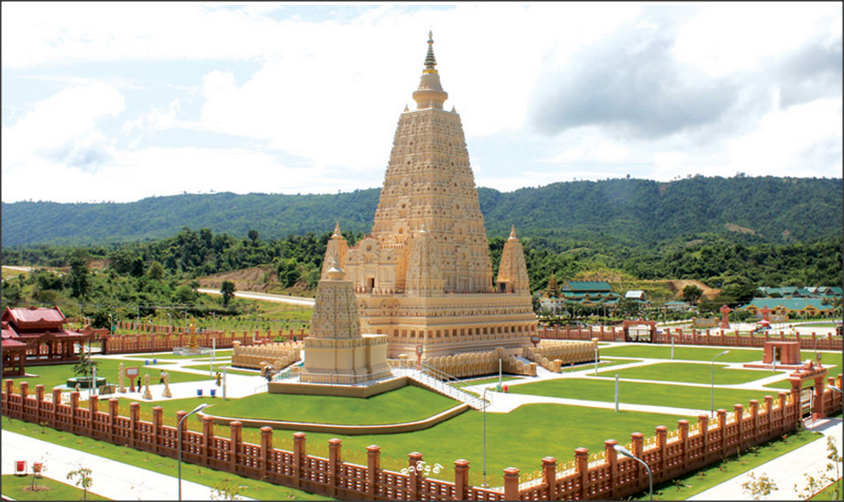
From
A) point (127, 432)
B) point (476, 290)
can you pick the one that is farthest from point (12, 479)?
point (476, 290)

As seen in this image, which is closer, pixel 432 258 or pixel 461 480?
pixel 461 480

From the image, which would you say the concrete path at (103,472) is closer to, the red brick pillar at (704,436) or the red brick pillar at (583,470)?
the red brick pillar at (583,470)

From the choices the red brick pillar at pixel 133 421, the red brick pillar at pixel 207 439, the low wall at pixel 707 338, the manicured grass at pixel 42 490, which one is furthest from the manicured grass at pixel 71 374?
the low wall at pixel 707 338

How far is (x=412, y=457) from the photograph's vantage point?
2011cm

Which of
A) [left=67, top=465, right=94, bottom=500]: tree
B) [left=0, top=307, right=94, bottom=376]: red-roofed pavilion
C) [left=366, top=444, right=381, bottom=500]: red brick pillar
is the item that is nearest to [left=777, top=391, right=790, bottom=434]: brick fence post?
[left=366, top=444, right=381, bottom=500]: red brick pillar

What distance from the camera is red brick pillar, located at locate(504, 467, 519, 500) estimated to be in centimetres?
1839

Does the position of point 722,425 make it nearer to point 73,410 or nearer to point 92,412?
point 92,412

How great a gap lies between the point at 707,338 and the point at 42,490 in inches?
2318

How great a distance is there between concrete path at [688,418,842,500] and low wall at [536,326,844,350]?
3296 centimetres

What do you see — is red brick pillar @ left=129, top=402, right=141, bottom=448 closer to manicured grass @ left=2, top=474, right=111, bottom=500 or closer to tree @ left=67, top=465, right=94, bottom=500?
tree @ left=67, top=465, right=94, bottom=500

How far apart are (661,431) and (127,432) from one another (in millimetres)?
18367

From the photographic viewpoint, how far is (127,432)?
27.6 meters

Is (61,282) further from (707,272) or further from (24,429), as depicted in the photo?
(707,272)

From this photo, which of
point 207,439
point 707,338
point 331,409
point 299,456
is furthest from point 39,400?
point 707,338
